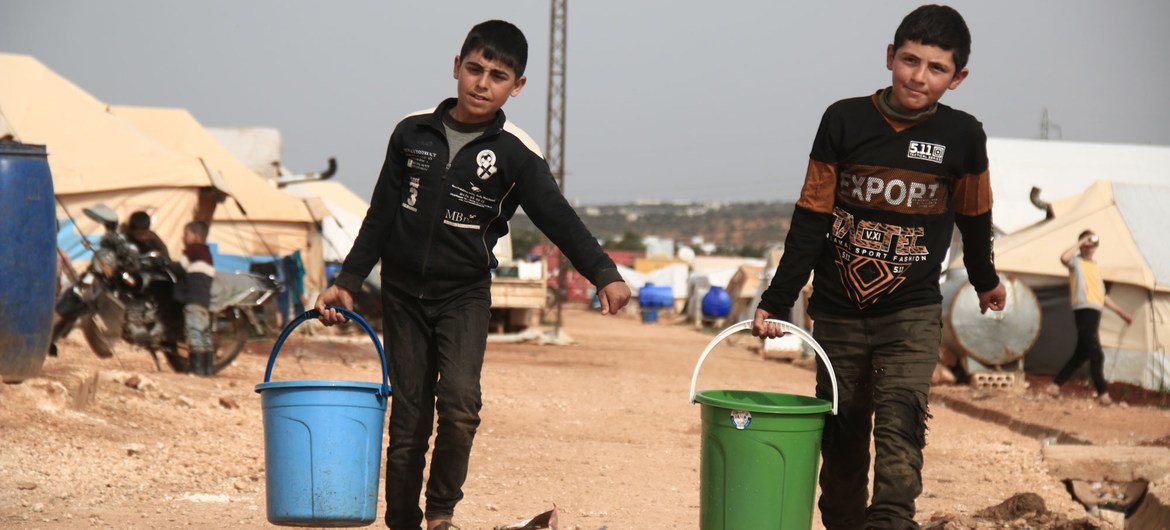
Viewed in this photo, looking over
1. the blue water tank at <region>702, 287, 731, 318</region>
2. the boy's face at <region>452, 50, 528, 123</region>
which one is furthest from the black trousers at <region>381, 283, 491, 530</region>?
the blue water tank at <region>702, 287, 731, 318</region>

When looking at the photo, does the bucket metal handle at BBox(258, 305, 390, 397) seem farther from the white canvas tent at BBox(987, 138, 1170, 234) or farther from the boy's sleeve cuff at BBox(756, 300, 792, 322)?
the white canvas tent at BBox(987, 138, 1170, 234)

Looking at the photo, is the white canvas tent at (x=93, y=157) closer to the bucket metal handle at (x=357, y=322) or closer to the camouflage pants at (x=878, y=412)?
the bucket metal handle at (x=357, y=322)

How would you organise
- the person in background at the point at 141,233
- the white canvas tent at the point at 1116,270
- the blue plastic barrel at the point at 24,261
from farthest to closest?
the white canvas tent at the point at 1116,270
the person in background at the point at 141,233
the blue plastic barrel at the point at 24,261

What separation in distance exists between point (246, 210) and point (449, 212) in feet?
62.9

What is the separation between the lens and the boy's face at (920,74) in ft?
15.1

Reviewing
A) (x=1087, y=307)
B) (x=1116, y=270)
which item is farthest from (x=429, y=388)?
(x=1116, y=270)

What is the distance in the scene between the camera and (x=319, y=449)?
174 inches

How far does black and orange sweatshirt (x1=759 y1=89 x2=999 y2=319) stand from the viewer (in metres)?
4.68

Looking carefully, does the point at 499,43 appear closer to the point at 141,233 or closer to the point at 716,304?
the point at 141,233

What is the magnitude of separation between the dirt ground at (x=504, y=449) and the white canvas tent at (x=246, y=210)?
29.3 feet

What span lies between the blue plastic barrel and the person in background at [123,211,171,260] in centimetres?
383

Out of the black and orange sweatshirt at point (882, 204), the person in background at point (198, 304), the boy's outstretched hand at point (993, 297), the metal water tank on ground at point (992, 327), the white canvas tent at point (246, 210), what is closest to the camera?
the black and orange sweatshirt at point (882, 204)

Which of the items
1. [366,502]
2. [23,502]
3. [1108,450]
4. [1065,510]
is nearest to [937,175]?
[366,502]

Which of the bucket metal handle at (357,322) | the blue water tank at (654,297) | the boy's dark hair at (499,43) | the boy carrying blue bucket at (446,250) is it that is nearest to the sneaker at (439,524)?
the boy carrying blue bucket at (446,250)
